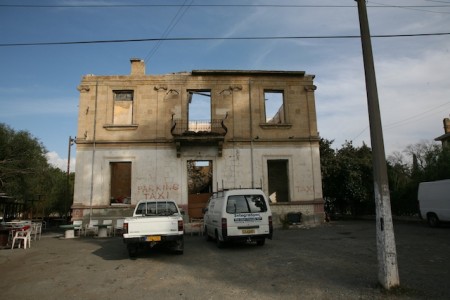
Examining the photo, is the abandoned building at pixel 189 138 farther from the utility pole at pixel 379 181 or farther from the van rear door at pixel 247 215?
the utility pole at pixel 379 181

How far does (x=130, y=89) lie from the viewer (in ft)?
66.8

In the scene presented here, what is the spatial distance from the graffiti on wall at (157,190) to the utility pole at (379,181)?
1400 cm

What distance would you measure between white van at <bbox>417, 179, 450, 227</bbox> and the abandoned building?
5375 millimetres

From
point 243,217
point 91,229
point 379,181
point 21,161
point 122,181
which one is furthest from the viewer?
point 122,181

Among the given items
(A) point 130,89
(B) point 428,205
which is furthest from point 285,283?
(A) point 130,89

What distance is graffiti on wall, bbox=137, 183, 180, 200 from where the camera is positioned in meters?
19.2

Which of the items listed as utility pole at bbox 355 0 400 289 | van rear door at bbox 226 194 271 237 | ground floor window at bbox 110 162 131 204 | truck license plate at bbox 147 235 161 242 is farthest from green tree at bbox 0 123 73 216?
utility pole at bbox 355 0 400 289

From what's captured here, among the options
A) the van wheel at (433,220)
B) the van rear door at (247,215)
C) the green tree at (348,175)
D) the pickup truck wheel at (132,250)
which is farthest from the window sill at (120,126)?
the van wheel at (433,220)

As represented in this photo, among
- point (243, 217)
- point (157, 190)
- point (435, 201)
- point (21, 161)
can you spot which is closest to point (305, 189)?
point (435, 201)

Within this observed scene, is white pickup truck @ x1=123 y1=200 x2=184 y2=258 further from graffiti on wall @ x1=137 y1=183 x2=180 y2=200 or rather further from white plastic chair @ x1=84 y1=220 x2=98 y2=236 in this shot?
graffiti on wall @ x1=137 y1=183 x2=180 y2=200

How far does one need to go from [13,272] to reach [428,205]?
1878 cm

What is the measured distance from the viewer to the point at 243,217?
11.9m

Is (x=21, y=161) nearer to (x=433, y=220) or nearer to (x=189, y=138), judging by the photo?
(x=189, y=138)

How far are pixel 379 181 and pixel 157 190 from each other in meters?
14.5
